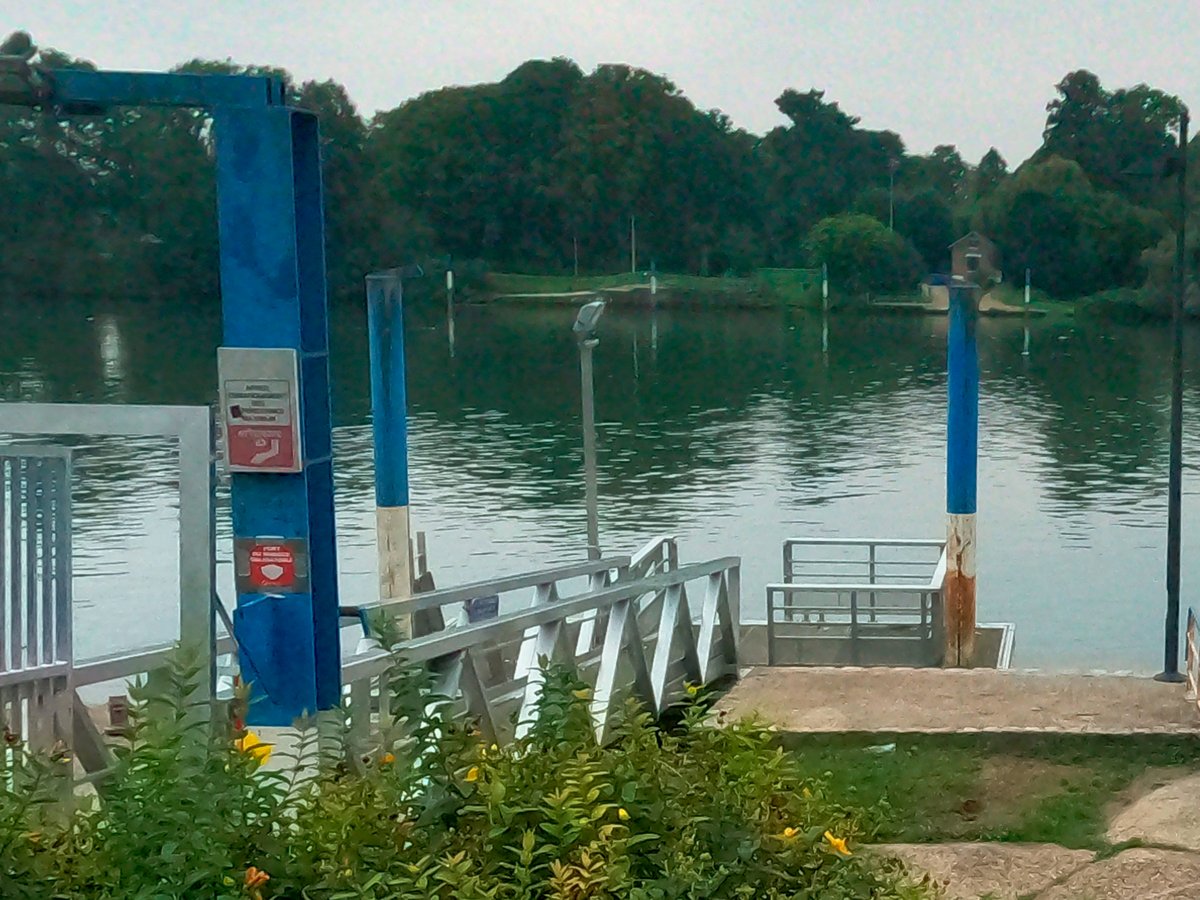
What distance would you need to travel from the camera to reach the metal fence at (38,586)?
509 centimetres

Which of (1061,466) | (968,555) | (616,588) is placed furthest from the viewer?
(1061,466)

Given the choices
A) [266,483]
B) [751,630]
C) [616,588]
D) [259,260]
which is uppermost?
[259,260]

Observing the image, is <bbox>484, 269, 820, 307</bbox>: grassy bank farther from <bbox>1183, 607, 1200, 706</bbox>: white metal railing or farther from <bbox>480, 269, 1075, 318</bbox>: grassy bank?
<bbox>1183, 607, 1200, 706</bbox>: white metal railing

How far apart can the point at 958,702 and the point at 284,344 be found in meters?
7.53

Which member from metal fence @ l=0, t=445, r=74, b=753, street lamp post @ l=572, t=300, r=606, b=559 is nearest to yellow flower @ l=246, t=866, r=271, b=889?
metal fence @ l=0, t=445, r=74, b=753

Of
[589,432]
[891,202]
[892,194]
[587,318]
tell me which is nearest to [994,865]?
[587,318]

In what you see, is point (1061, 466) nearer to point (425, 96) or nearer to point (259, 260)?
point (259, 260)

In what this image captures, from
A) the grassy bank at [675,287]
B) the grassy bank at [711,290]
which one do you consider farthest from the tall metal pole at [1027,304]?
the grassy bank at [675,287]

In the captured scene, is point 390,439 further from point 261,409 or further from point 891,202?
point 891,202

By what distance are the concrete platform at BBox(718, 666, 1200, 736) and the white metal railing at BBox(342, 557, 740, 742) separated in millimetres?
463

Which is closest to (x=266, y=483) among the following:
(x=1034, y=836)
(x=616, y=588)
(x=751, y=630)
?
(x=616, y=588)

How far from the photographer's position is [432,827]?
3877 mm

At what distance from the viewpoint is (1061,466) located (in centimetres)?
5259

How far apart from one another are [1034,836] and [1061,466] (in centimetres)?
4513
